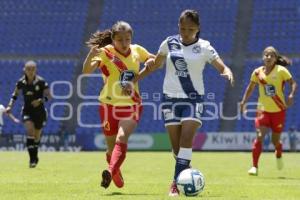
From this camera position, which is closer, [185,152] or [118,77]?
[185,152]

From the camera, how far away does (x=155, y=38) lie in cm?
3097

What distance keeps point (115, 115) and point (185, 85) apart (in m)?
1.42

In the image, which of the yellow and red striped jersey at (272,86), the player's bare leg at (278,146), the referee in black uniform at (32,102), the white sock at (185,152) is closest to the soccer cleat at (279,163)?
the player's bare leg at (278,146)

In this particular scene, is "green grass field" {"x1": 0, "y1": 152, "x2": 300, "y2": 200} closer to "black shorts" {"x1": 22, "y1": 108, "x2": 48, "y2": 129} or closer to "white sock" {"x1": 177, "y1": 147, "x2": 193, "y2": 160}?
"white sock" {"x1": 177, "y1": 147, "x2": 193, "y2": 160}

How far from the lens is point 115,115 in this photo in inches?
378

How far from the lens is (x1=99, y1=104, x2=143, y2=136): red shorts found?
9.50m

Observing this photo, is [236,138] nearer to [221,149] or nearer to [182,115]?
[221,149]

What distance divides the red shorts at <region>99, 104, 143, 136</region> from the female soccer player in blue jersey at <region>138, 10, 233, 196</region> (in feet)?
3.04

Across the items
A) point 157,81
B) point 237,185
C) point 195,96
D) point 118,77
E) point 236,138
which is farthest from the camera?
point 157,81

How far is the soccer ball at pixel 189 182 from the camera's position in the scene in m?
8.13

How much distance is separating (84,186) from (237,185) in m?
2.21

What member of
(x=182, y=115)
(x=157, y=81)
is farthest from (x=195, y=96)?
(x=157, y=81)

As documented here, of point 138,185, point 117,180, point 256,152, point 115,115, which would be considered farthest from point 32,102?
point 117,180

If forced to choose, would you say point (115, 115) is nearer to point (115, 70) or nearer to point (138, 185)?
point (115, 70)
